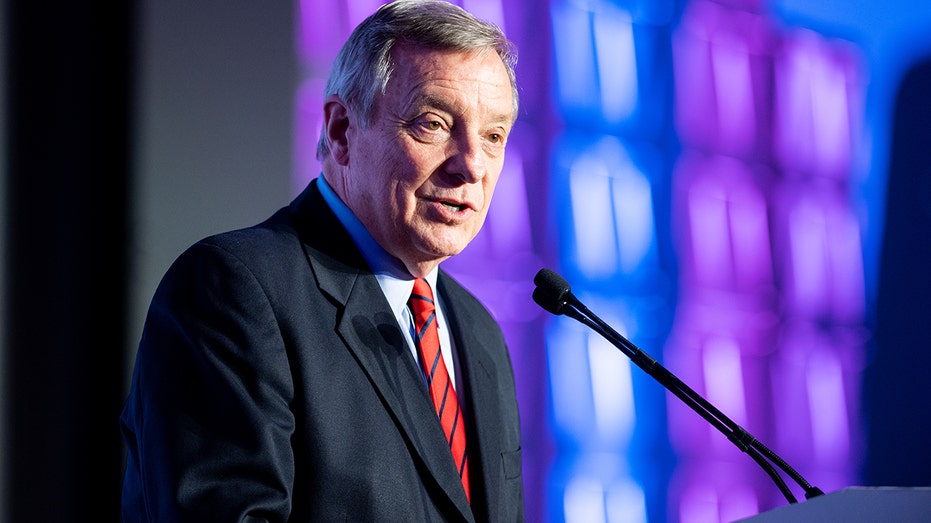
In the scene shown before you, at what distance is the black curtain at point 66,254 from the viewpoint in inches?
82.9

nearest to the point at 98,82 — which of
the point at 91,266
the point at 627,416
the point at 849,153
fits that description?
the point at 91,266

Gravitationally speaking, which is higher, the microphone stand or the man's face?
the man's face

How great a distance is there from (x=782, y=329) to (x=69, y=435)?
8.89 ft

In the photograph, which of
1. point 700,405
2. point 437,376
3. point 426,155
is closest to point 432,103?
point 426,155

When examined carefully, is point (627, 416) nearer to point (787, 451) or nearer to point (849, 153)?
point (787, 451)

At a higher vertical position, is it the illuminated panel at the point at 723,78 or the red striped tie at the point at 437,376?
the illuminated panel at the point at 723,78

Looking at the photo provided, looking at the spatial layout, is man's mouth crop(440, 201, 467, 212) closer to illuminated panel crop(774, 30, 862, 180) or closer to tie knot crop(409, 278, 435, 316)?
tie knot crop(409, 278, 435, 316)

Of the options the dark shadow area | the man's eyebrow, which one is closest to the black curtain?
the man's eyebrow

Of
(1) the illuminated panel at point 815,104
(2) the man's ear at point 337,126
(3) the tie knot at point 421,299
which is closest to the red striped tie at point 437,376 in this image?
(3) the tie knot at point 421,299

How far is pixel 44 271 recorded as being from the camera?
214 cm

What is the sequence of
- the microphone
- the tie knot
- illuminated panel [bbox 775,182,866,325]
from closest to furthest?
1. the microphone
2. the tie knot
3. illuminated panel [bbox 775,182,866,325]

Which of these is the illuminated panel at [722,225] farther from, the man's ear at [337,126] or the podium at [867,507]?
the podium at [867,507]

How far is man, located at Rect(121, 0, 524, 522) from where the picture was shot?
1380 mm

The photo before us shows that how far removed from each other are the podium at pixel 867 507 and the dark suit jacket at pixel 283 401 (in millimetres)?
568
